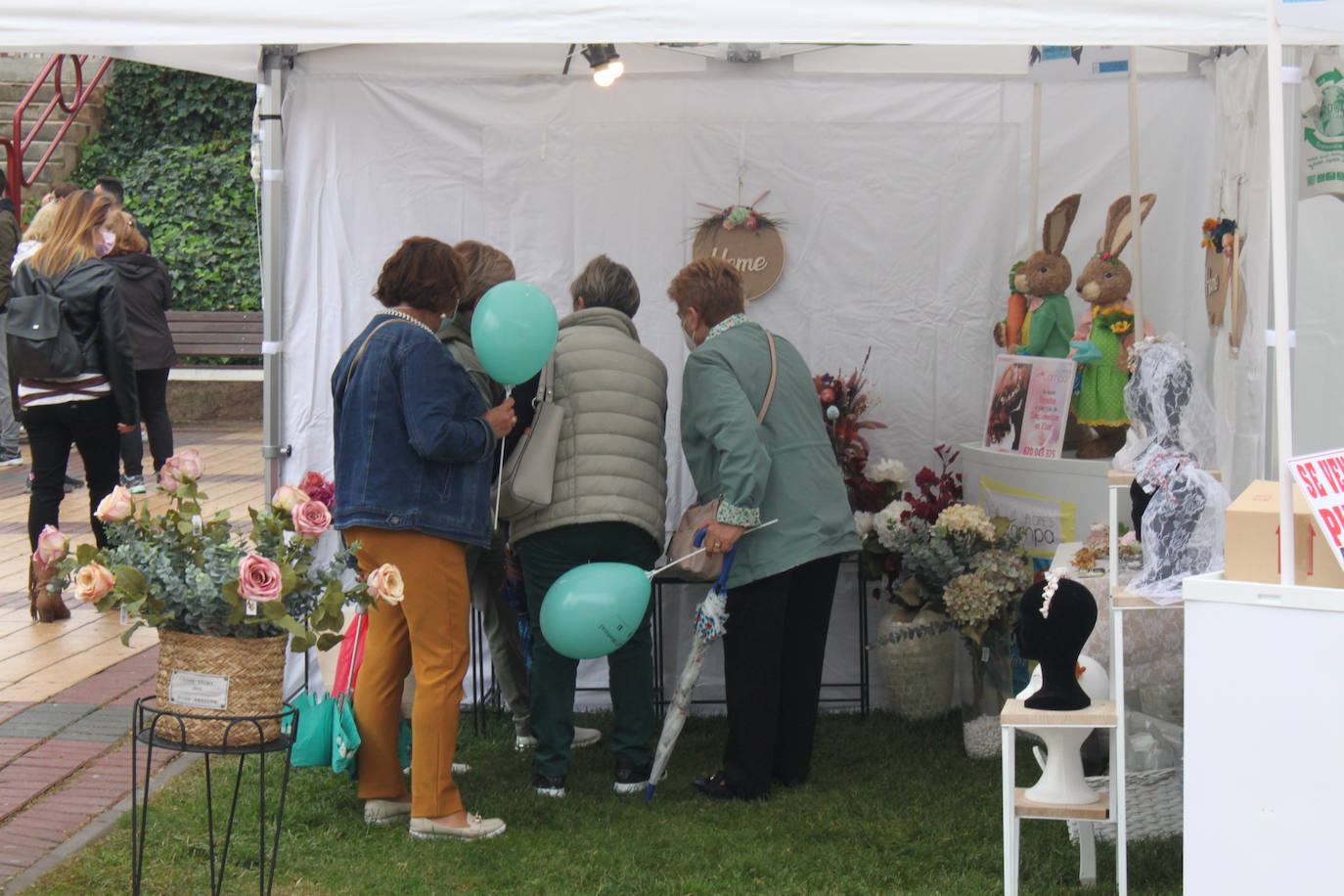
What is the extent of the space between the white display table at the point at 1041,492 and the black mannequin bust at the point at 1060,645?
129 centimetres

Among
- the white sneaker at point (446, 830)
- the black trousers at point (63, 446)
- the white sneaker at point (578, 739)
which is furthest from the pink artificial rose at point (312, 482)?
the black trousers at point (63, 446)

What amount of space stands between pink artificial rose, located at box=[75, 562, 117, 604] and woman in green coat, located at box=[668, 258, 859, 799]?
1627 millimetres

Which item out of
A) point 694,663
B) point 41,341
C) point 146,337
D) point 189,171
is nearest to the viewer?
point 694,663

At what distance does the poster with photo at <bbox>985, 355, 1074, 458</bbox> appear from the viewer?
443 cm

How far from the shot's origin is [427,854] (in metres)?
3.63

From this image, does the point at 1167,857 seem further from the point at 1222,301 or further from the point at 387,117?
the point at 387,117

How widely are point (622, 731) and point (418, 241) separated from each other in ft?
4.94

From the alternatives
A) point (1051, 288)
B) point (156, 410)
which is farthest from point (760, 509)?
point (156, 410)

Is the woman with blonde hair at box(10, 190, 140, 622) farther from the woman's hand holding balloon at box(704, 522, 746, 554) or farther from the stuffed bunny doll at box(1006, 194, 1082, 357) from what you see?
the stuffed bunny doll at box(1006, 194, 1082, 357)

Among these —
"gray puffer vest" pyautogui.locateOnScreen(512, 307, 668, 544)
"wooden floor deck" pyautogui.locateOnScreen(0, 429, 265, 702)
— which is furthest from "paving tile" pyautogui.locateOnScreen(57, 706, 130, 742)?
"gray puffer vest" pyautogui.locateOnScreen(512, 307, 668, 544)

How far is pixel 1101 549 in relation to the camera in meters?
3.76

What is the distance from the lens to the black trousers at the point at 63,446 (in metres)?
5.64

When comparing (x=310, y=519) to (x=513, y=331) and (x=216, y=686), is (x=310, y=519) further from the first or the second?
(x=513, y=331)

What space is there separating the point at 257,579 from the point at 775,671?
69.2 inches
